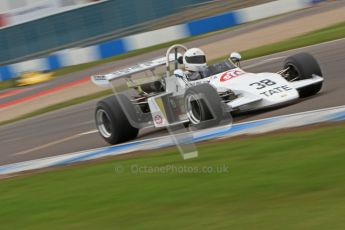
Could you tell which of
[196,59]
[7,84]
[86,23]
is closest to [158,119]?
[196,59]

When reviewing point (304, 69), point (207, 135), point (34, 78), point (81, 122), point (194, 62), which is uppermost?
point (194, 62)

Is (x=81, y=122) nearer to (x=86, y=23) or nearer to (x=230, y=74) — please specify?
(x=230, y=74)

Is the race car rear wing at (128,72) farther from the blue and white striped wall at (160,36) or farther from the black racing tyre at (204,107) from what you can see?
the blue and white striped wall at (160,36)

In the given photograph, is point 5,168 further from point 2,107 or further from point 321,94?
point 2,107

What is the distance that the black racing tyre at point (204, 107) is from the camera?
955 cm

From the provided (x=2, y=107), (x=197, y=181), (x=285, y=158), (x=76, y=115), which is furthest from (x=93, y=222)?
(x=2, y=107)

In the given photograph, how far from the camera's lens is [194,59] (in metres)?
10.7

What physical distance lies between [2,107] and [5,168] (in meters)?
11.9

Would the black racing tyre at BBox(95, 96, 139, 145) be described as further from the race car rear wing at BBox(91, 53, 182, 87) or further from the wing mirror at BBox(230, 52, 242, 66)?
the wing mirror at BBox(230, 52, 242, 66)

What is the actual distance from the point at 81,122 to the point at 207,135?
18.4 ft

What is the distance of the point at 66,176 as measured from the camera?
8.92 metres

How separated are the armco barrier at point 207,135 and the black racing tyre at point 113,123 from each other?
18cm

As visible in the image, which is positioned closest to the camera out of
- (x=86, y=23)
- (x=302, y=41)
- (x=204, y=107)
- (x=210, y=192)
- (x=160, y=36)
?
(x=210, y=192)

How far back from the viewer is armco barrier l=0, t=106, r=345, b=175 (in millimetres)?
9047
